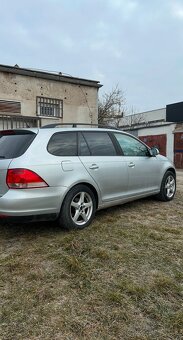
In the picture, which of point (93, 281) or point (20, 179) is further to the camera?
point (20, 179)

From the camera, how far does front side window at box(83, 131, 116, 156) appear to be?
4402 millimetres

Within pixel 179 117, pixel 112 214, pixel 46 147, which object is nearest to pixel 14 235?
pixel 46 147

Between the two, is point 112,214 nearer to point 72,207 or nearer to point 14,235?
point 72,207

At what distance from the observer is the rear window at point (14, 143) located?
3643 millimetres

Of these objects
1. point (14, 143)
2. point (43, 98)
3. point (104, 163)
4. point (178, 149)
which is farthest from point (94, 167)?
point (178, 149)

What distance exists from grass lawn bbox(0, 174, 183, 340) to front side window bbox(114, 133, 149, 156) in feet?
4.35

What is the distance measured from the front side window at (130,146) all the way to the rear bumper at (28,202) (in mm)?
1788

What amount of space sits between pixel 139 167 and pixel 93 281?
108 inches

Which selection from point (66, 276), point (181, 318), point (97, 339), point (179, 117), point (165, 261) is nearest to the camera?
point (97, 339)

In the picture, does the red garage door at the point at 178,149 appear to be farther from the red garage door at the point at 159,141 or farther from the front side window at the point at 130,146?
the front side window at the point at 130,146

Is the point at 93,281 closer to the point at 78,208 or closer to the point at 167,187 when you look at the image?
the point at 78,208

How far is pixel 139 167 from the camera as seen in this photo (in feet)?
16.7

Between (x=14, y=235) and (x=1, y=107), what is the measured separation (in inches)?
266

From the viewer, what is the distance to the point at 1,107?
31.8ft
